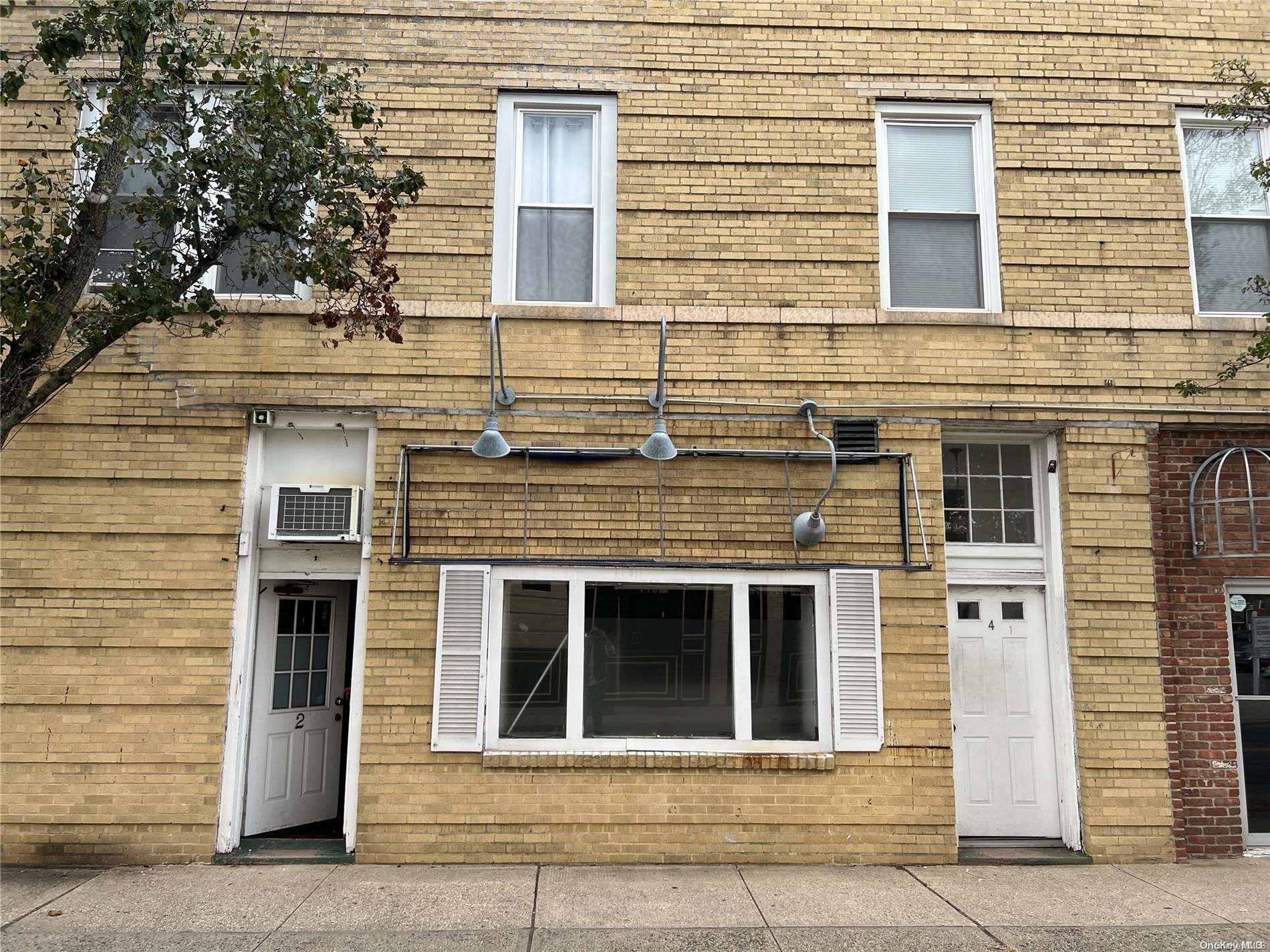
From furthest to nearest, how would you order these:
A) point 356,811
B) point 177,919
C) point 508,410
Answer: point 508,410, point 356,811, point 177,919

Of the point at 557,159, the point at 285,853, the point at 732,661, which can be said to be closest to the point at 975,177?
the point at 557,159

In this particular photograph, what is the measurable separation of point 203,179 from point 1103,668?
699cm

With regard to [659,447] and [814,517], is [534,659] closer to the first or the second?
[659,447]

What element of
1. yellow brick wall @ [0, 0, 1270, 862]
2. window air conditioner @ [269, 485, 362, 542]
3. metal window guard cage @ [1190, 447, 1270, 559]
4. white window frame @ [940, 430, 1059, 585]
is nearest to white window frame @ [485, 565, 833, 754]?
yellow brick wall @ [0, 0, 1270, 862]

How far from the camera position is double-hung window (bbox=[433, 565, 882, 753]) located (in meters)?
6.61

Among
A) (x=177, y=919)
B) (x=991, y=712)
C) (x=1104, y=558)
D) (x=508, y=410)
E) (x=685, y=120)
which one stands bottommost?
(x=177, y=919)

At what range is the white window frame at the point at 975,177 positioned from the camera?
7312mm

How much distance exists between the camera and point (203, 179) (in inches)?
215

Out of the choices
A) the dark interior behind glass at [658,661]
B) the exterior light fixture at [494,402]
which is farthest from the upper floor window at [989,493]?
the exterior light fixture at [494,402]

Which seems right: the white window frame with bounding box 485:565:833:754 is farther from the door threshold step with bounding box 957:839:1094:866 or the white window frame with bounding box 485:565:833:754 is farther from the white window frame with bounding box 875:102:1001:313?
the white window frame with bounding box 875:102:1001:313

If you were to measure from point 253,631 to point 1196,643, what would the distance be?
7.09 m

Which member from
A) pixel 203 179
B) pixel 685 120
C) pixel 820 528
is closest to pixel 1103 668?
pixel 820 528

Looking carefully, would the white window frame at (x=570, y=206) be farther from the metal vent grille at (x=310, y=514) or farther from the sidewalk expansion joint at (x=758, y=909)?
the sidewalk expansion joint at (x=758, y=909)

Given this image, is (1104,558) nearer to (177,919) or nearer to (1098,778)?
(1098,778)
